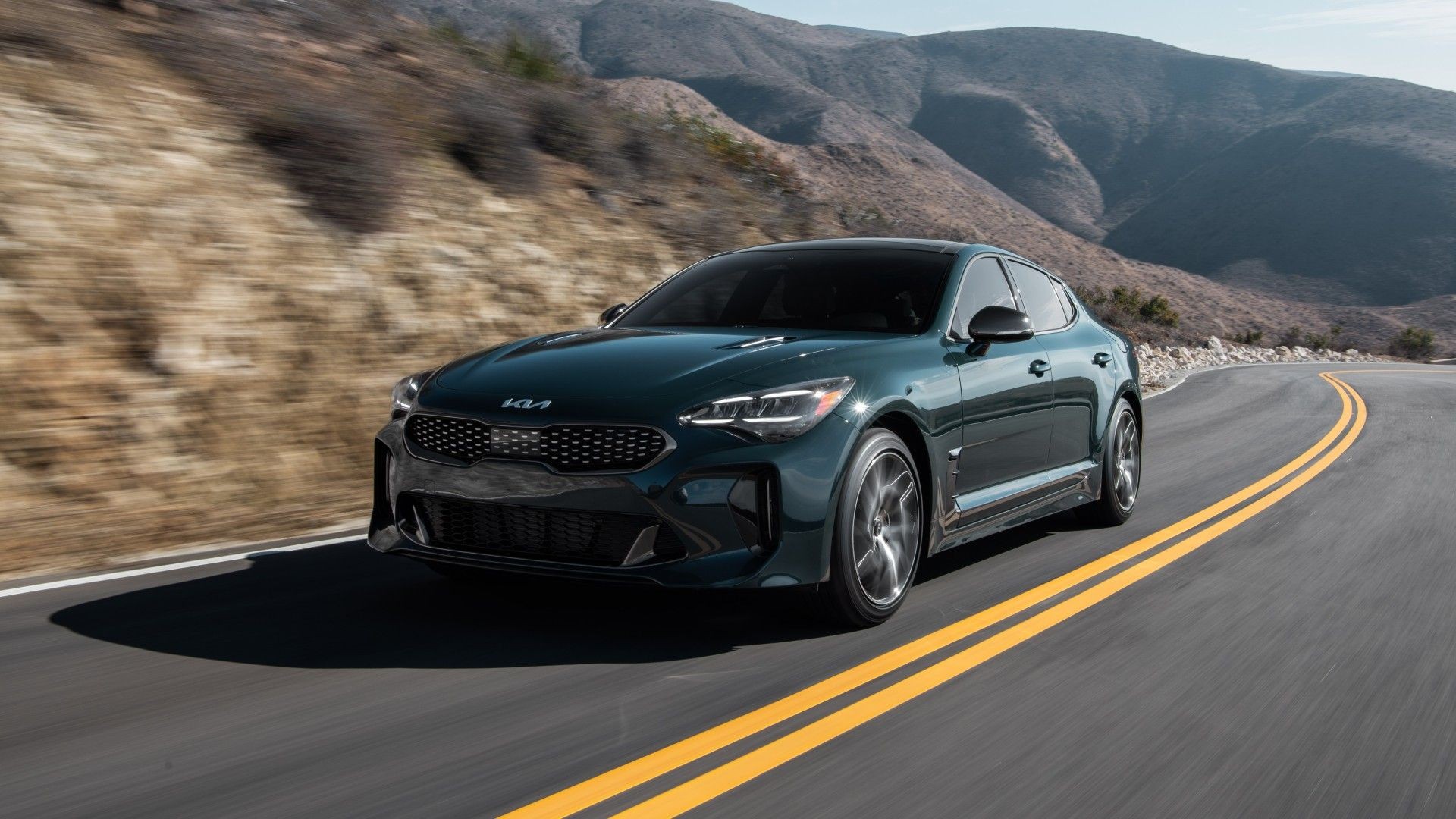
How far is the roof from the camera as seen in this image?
6.89 meters

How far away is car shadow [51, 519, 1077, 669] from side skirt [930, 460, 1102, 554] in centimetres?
45

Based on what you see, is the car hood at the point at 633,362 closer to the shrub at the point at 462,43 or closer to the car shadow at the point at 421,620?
the car shadow at the point at 421,620

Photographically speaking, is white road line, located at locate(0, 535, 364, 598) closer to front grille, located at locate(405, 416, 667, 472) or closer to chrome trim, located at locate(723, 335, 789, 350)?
front grille, located at locate(405, 416, 667, 472)

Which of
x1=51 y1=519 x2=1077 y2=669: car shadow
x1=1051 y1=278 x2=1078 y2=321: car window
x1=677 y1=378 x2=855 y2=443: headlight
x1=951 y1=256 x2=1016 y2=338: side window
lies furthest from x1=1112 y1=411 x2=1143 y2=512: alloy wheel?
x1=677 y1=378 x2=855 y2=443: headlight

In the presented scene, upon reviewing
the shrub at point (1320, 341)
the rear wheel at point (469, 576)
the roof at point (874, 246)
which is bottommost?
the shrub at point (1320, 341)

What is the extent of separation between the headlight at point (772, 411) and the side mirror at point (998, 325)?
1226 mm

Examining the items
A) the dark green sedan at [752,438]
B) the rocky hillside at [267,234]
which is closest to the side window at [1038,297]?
the dark green sedan at [752,438]

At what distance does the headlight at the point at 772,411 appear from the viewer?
4.90m

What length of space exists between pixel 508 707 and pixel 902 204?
6947 cm

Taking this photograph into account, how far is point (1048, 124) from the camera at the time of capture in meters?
138

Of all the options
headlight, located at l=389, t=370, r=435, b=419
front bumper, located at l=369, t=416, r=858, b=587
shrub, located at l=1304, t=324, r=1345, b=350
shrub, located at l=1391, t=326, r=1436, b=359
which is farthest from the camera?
shrub, located at l=1391, t=326, r=1436, b=359

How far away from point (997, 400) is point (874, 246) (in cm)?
111

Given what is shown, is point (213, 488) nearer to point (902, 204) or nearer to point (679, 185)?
point (679, 185)

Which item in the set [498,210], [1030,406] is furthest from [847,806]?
[498,210]
